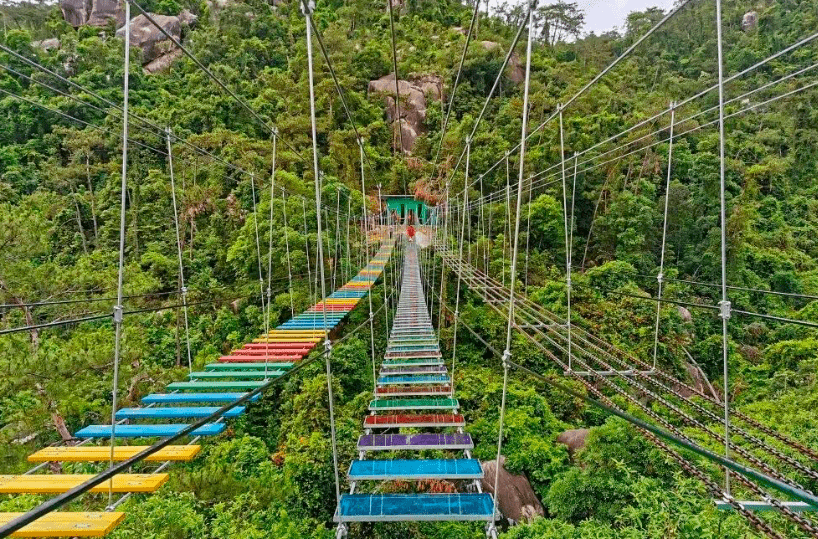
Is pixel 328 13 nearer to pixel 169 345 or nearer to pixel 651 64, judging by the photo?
pixel 651 64

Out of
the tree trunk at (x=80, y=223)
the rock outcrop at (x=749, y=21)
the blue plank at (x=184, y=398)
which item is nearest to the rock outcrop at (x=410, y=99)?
the tree trunk at (x=80, y=223)

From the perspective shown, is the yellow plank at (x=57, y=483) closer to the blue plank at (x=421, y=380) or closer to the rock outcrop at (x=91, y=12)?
the blue plank at (x=421, y=380)

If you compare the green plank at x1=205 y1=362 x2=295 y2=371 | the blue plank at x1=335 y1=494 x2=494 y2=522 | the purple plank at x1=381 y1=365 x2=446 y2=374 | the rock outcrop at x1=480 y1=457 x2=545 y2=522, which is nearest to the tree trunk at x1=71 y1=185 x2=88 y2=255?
the green plank at x1=205 y1=362 x2=295 y2=371

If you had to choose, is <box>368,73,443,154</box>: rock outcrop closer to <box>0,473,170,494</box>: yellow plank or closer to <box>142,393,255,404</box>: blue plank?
<box>142,393,255,404</box>: blue plank

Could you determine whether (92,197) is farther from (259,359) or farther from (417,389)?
(417,389)

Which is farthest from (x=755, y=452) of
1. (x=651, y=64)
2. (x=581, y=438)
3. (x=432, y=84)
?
(x=651, y=64)
